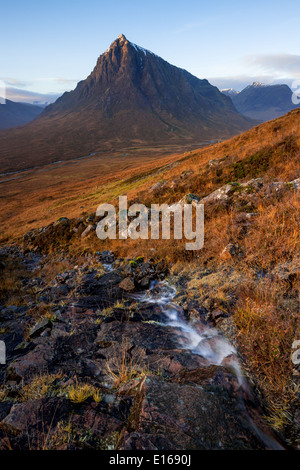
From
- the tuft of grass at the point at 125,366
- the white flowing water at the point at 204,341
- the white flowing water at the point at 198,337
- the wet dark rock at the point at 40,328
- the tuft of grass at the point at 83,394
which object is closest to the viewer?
the white flowing water at the point at 204,341

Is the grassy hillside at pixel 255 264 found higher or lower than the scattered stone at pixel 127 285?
higher

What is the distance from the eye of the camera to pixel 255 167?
41.2 ft

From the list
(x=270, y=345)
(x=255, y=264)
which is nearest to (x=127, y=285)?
(x=255, y=264)

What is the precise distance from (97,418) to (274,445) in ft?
6.48

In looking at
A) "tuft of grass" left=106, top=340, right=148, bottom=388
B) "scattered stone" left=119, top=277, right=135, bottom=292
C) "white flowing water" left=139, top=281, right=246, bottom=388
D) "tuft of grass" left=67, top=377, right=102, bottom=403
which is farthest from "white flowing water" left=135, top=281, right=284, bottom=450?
"tuft of grass" left=67, top=377, right=102, bottom=403

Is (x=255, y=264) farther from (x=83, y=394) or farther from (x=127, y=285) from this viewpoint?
(x=83, y=394)

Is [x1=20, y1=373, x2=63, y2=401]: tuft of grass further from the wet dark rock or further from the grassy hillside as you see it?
the grassy hillside

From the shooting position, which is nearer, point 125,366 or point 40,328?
point 125,366

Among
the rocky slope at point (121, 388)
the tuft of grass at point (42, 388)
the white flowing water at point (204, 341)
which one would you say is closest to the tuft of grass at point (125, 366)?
the rocky slope at point (121, 388)

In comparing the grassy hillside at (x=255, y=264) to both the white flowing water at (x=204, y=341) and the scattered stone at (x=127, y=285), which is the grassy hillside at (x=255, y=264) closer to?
the white flowing water at (x=204, y=341)

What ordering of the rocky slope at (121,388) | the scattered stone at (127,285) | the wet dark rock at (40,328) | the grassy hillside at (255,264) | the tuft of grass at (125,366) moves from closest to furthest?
the rocky slope at (121,388), the grassy hillside at (255,264), the tuft of grass at (125,366), the wet dark rock at (40,328), the scattered stone at (127,285)

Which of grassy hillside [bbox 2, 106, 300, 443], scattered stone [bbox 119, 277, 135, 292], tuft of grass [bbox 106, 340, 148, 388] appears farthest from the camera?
scattered stone [bbox 119, 277, 135, 292]
